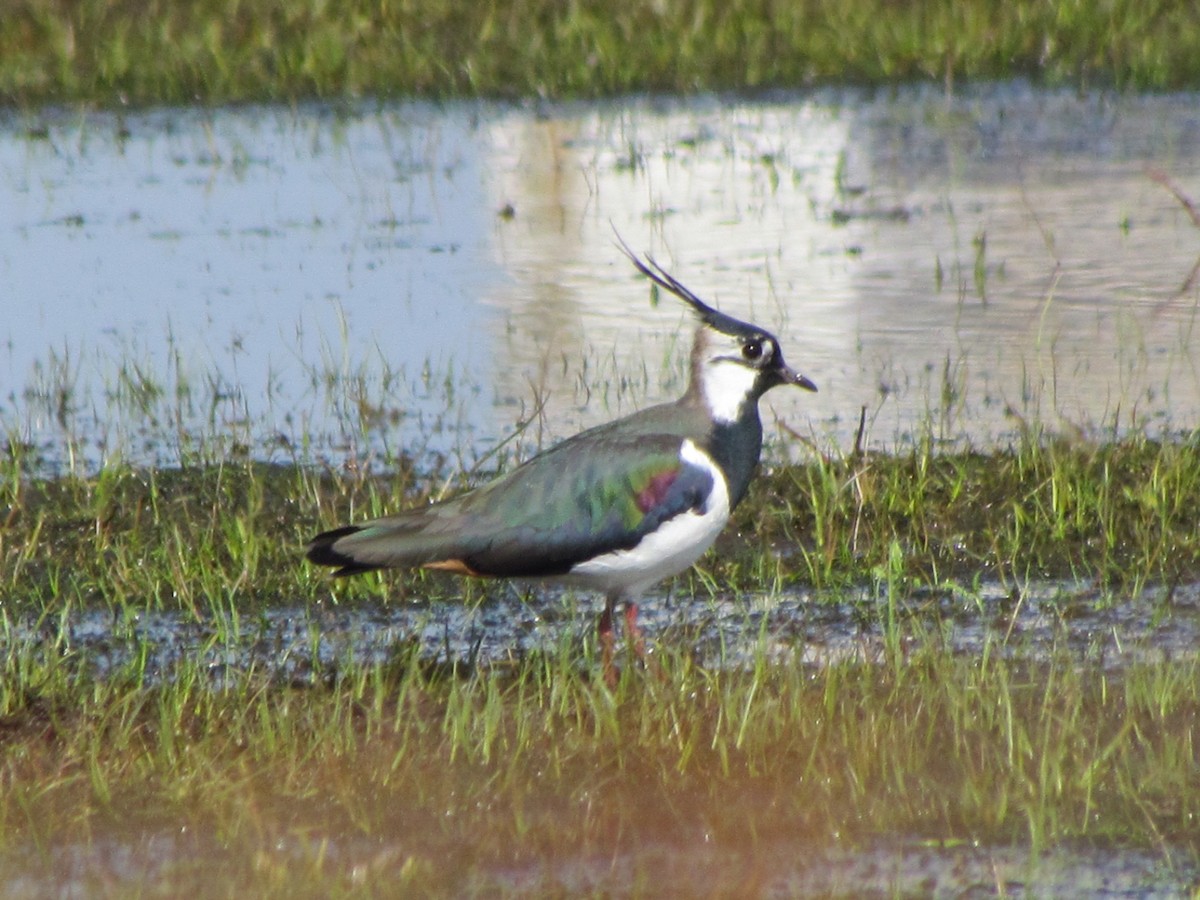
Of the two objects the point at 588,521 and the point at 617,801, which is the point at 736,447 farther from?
the point at 617,801

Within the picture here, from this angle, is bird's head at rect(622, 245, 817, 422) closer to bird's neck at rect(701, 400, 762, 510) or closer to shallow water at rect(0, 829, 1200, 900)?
bird's neck at rect(701, 400, 762, 510)

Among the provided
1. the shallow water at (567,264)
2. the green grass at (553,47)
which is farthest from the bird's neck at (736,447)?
the green grass at (553,47)

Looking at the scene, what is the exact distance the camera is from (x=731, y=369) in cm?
503

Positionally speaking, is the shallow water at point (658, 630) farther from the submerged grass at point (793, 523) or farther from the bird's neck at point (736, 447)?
the bird's neck at point (736, 447)

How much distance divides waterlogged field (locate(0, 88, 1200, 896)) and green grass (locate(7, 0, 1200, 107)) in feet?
5.89

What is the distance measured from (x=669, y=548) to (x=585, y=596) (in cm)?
97

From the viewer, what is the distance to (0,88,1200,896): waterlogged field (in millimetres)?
3971

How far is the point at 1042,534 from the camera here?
572 cm

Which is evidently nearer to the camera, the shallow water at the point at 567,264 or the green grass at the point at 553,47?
the shallow water at the point at 567,264

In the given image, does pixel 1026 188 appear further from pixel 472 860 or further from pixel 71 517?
pixel 472 860

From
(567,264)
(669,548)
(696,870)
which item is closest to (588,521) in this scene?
(669,548)

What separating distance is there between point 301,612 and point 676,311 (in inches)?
128

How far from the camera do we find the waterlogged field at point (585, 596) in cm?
397

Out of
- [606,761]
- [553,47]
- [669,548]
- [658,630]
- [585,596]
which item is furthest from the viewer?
[553,47]
